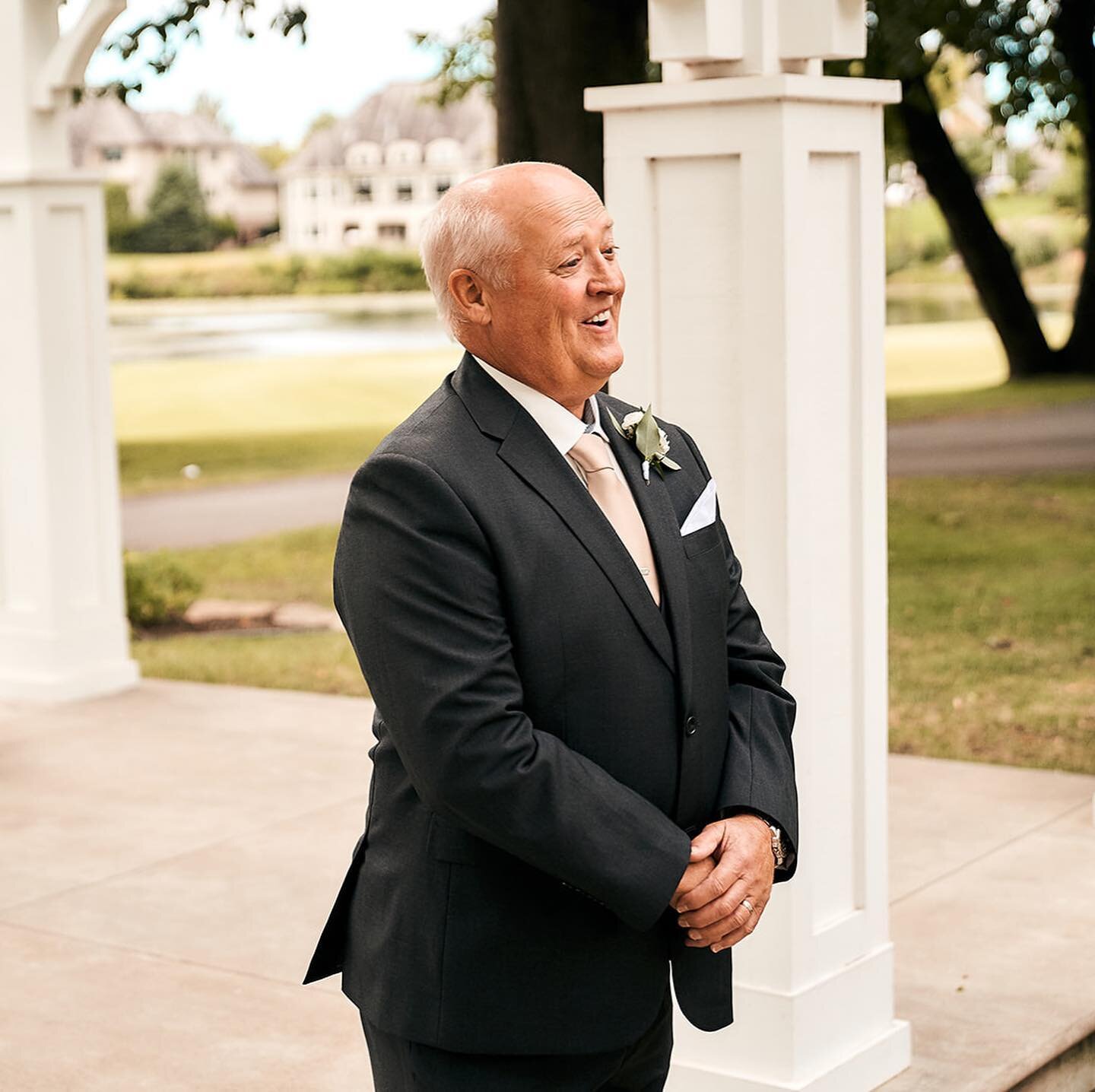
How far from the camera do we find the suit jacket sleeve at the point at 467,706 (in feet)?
7.72

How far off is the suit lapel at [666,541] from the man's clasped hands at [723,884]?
200mm

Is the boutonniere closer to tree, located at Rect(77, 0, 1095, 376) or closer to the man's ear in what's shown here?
the man's ear

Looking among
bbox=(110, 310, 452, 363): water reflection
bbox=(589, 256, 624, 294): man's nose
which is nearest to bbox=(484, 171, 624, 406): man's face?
bbox=(589, 256, 624, 294): man's nose

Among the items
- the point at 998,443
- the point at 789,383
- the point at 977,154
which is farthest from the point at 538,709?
the point at 977,154

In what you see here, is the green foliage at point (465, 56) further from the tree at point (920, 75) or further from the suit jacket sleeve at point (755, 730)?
the suit jacket sleeve at point (755, 730)

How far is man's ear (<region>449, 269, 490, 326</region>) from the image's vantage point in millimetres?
2469

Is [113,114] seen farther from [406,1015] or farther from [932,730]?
[406,1015]

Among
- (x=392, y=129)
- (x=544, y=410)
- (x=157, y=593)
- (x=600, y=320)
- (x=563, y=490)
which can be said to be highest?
(x=392, y=129)

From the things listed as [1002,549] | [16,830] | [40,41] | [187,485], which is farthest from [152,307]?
[16,830]

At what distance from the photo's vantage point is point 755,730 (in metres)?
2.75

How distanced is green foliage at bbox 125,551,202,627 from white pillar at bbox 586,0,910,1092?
803cm

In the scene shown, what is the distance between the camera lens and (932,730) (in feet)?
26.5

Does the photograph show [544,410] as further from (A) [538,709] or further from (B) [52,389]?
(B) [52,389]

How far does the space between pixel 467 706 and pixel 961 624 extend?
8.61m
